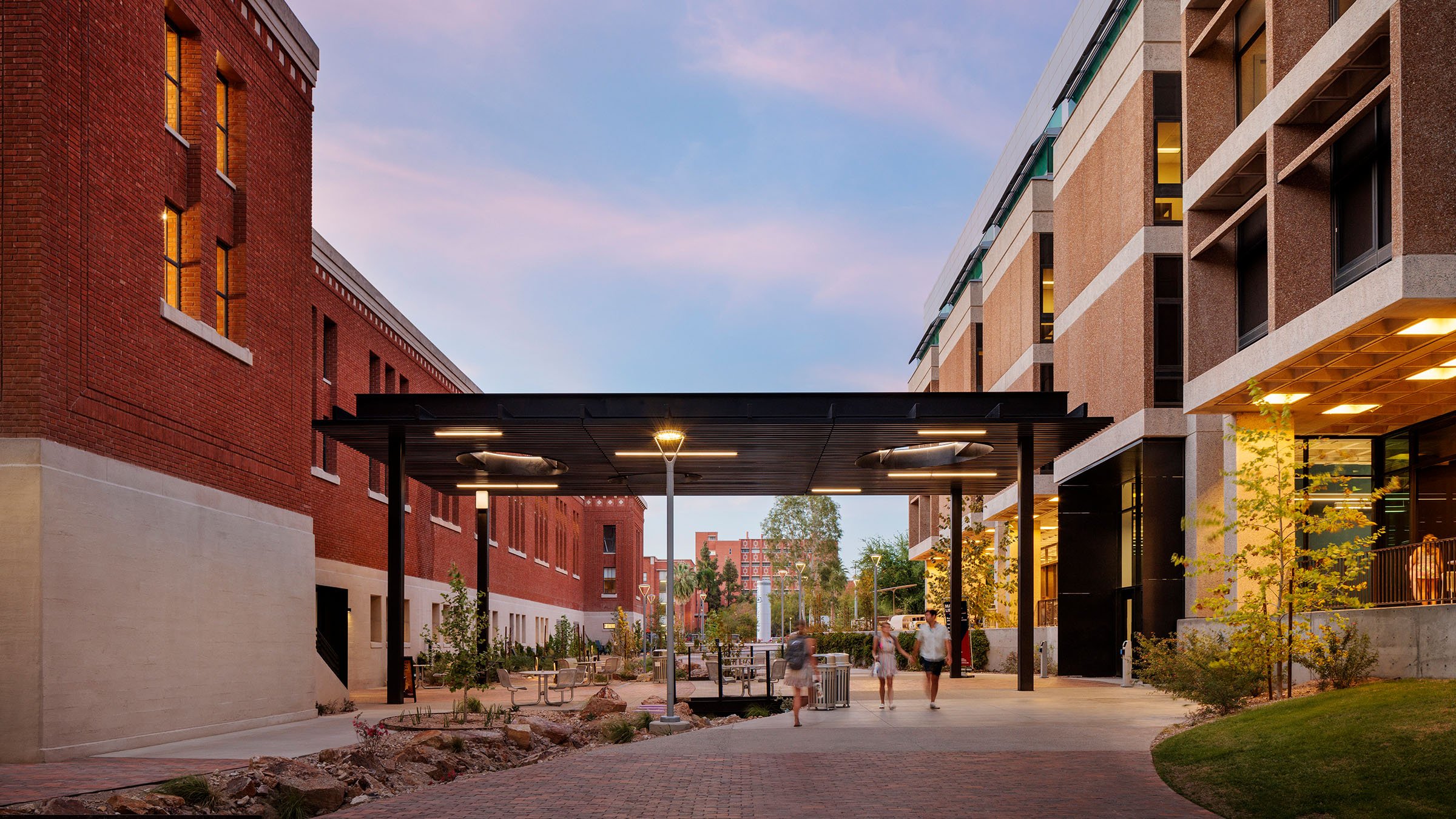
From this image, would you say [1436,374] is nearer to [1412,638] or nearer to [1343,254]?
[1343,254]

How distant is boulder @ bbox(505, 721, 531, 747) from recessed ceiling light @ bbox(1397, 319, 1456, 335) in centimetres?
1481

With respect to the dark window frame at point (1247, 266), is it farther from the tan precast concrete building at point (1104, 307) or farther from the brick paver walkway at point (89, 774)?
the brick paver walkway at point (89, 774)

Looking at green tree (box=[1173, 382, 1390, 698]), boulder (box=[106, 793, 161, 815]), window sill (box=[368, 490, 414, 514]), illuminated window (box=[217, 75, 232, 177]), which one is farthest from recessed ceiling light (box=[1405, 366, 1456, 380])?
window sill (box=[368, 490, 414, 514])

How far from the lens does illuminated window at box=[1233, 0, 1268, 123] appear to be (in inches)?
1037

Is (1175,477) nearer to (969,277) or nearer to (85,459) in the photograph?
(85,459)

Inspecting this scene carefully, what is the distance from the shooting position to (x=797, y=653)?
813 inches

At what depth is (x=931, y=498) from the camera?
63188 mm

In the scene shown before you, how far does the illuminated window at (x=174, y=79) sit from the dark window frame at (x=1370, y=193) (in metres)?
19.5

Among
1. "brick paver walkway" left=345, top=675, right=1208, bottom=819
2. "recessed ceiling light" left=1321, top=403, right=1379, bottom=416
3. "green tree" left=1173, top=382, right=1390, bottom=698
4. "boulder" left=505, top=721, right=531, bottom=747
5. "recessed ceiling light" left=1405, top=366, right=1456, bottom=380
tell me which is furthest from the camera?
"recessed ceiling light" left=1321, top=403, right=1379, bottom=416

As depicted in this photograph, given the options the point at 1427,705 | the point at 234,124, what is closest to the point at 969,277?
the point at 234,124

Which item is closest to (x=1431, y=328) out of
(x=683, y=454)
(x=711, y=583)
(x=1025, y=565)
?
(x=1025, y=565)

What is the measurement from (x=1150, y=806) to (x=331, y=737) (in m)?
12.4

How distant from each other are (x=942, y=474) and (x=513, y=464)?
11767 millimetres

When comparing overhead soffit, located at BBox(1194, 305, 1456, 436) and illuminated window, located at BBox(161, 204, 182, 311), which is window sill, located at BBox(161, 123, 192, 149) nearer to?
illuminated window, located at BBox(161, 204, 182, 311)
